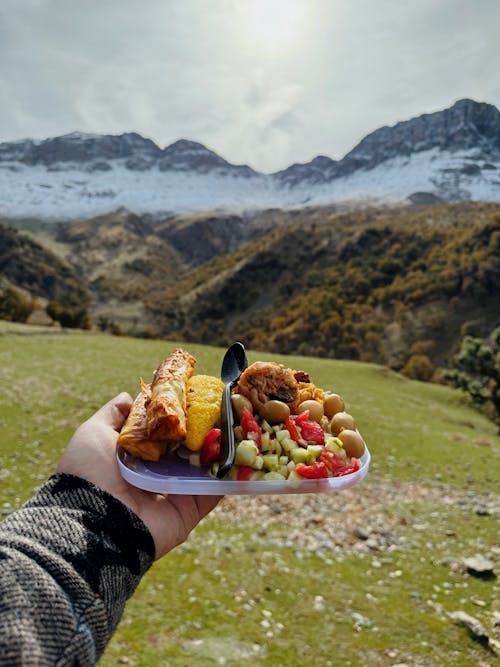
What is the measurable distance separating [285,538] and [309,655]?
4231mm

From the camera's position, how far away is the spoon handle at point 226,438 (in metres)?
3.83

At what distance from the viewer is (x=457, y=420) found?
3039 cm

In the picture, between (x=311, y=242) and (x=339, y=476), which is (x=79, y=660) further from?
(x=311, y=242)

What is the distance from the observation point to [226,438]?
13.4 feet

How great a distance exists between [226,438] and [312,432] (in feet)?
3.04

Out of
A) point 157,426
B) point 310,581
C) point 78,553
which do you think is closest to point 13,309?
point 310,581

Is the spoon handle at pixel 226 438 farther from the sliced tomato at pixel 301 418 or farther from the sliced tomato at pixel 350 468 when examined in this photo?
the sliced tomato at pixel 350 468

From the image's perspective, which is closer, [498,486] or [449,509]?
[449,509]

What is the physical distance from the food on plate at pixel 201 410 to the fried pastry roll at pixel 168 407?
0.08 m

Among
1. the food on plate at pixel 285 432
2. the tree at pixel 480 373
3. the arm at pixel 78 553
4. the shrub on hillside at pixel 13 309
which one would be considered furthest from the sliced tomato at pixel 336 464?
the shrub on hillside at pixel 13 309

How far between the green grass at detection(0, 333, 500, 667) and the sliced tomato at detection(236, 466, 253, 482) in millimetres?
4490

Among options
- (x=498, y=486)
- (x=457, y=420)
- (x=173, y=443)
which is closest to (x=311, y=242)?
(x=457, y=420)

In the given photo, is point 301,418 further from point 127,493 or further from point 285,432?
point 127,493

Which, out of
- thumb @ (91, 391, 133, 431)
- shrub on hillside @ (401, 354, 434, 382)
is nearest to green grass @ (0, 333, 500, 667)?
thumb @ (91, 391, 133, 431)
